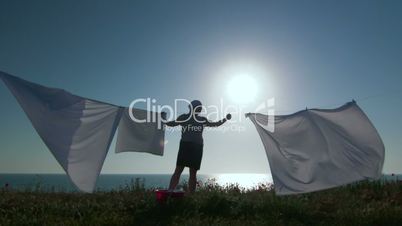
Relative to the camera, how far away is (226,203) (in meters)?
7.38

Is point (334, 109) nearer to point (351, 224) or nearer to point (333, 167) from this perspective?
point (333, 167)

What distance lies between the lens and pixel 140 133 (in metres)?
9.09

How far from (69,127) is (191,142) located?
221 cm

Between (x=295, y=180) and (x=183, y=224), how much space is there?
269cm

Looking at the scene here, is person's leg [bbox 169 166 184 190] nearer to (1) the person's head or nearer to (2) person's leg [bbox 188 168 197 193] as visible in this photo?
(2) person's leg [bbox 188 168 197 193]

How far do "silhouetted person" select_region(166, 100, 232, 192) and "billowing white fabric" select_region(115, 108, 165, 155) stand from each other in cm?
75

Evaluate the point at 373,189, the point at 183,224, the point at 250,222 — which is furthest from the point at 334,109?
the point at 183,224

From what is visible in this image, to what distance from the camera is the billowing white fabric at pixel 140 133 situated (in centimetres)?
894

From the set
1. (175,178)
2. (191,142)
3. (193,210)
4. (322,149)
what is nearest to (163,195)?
(193,210)

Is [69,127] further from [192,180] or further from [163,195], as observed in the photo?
[192,180]

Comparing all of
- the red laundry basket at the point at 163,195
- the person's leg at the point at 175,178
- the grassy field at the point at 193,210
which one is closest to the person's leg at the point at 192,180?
the person's leg at the point at 175,178

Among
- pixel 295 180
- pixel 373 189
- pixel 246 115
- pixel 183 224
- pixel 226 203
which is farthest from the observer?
pixel 373 189

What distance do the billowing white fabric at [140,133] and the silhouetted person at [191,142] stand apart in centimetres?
75

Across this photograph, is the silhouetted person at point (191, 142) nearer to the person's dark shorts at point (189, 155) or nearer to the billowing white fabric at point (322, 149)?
the person's dark shorts at point (189, 155)
